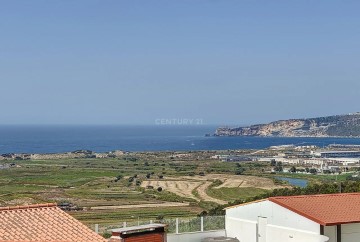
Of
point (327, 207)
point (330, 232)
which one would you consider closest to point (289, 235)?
point (330, 232)

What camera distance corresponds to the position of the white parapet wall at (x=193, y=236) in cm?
1888

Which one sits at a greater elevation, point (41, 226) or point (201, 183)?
point (41, 226)

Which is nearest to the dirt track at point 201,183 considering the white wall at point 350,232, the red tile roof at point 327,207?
the red tile roof at point 327,207

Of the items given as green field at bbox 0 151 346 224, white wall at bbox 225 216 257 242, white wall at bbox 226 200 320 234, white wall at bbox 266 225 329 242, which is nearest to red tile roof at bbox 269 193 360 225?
white wall at bbox 226 200 320 234

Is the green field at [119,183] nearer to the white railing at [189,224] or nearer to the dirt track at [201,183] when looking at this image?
the dirt track at [201,183]

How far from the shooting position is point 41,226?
1266 cm

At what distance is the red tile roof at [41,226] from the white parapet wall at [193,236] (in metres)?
5.76

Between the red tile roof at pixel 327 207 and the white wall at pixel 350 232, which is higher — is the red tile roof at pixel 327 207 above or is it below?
above

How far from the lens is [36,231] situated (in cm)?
1230

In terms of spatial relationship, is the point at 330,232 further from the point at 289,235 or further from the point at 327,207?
the point at 327,207

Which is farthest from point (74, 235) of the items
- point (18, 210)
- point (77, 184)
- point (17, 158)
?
point (17, 158)

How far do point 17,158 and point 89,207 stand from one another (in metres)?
77.8

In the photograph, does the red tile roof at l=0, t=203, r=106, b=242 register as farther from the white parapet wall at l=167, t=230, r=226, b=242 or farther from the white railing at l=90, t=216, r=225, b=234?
the white parapet wall at l=167, t=230, r=226, b=242

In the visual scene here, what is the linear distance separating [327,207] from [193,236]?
4.03 m
